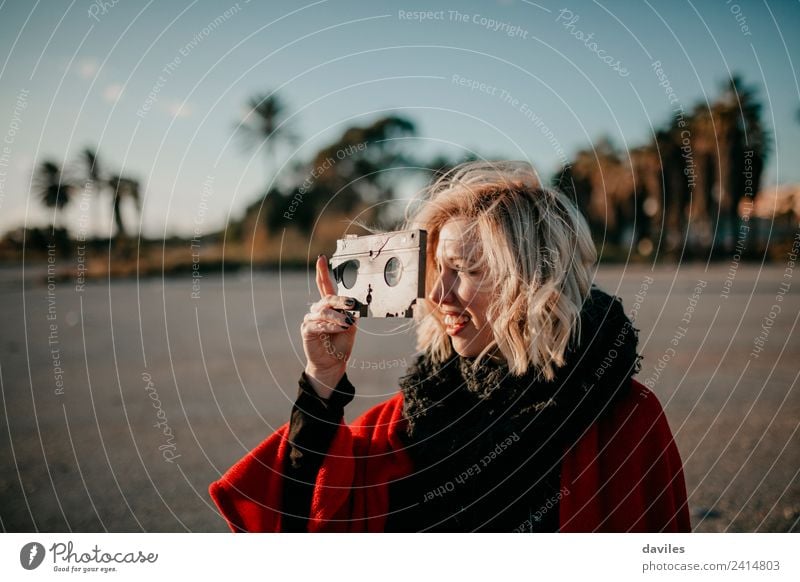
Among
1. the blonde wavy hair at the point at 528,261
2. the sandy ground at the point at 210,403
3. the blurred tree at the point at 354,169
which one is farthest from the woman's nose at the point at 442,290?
the blurred tree at the point at 354,169

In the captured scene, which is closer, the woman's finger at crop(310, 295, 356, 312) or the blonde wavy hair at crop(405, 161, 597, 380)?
the woman's finger at crop(310, 295, 356, 312)

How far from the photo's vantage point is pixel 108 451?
5.29 metres

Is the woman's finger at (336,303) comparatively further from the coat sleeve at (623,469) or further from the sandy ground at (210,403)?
the sandy ground at (210,403)

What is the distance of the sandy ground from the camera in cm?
426

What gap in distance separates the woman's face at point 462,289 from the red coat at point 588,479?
551 millimetres

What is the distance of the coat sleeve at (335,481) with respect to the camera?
2.31m

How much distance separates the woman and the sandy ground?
5.17 ft

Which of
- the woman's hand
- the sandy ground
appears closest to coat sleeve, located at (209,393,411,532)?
the woman's hand

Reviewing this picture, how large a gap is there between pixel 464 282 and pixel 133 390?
6028mm

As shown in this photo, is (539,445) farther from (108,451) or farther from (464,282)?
(108,451)

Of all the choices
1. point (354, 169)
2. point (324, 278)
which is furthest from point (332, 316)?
point (354, 169)

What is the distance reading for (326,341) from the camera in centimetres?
229

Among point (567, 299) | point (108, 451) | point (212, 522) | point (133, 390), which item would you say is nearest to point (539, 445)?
point (567, 299)

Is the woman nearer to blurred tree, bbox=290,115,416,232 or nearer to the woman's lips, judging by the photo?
the woman's lips
